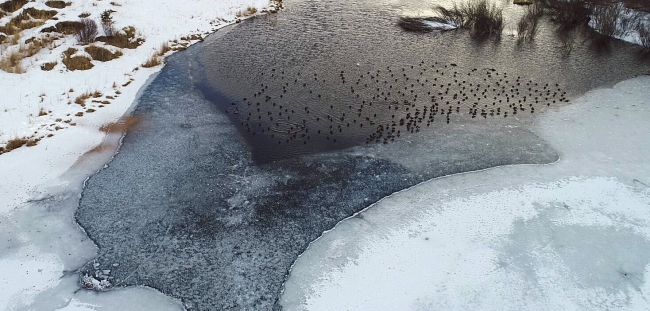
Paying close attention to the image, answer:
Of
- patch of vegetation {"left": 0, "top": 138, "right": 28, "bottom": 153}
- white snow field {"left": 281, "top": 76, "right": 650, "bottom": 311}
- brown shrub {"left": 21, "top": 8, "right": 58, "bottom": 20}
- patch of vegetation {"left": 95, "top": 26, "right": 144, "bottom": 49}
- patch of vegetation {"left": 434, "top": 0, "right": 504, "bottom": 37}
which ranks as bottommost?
white snow field {"left": 281, "top": 76, "right": 650, "bottom": 311}

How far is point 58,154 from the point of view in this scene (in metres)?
17.1

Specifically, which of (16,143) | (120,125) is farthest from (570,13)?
(16,143)

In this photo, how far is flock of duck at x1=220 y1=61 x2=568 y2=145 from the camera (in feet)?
63.8

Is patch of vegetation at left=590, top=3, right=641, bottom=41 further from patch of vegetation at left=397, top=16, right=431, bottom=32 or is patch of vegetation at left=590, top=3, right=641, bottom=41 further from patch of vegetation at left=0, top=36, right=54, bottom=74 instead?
patch of vegetation at left=0, top=36, right=54, bottom=74

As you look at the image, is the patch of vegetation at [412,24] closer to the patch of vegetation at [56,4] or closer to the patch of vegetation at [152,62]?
the patch of vegetation at [152,62]

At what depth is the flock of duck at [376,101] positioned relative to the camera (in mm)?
19453

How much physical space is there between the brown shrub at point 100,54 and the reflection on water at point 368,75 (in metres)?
4.94

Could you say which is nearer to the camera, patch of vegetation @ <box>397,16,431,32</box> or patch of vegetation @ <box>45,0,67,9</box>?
patch of vegetation @ <box>45,0,67,9</box>

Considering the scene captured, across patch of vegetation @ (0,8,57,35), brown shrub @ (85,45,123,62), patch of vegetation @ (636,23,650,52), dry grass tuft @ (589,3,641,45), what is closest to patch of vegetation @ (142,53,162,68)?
brown shrub @ (85,45,123,62)

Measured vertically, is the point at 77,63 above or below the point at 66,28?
below

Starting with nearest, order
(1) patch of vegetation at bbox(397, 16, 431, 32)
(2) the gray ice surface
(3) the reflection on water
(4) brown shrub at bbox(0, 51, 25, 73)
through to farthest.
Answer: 1. (2) the gray ice surface
2. (3) the reflection on water
3. (4) brown shrub at bbox(0, 51, 25, 73)
4. (1) patch of vegetation at bbox(397, 16, 431, 32)

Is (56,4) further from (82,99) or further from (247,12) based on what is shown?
(82,99)

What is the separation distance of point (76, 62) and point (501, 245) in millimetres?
22459

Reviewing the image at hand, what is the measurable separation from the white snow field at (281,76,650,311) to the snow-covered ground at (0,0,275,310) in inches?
194
